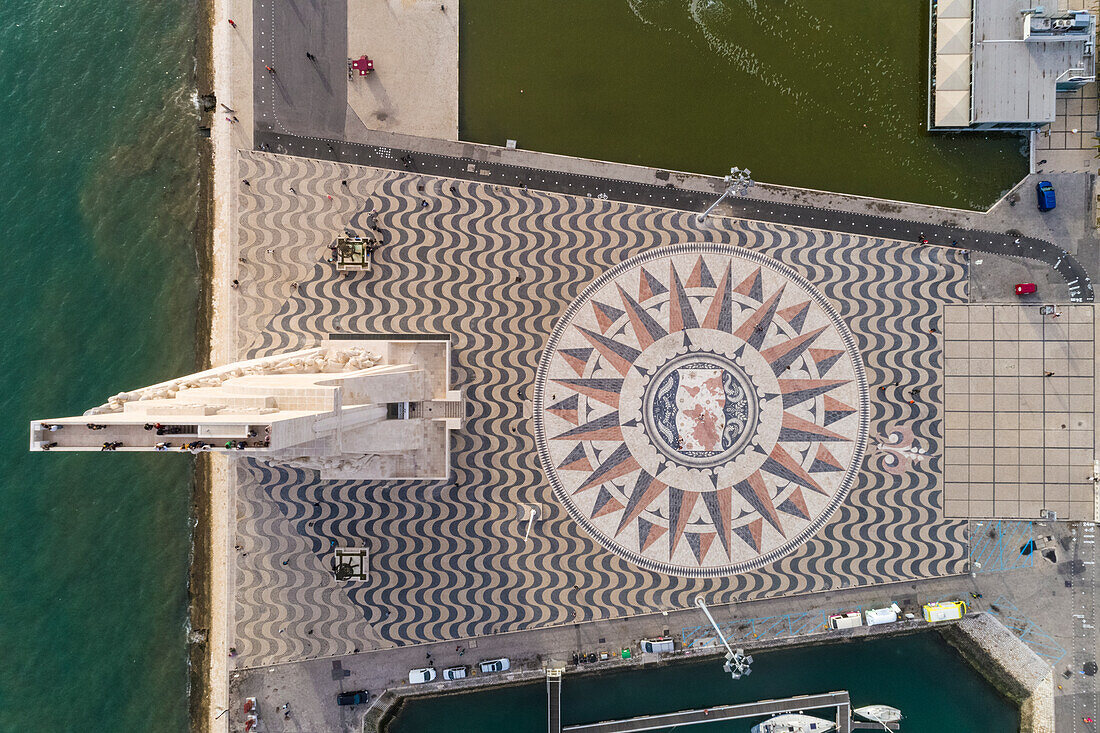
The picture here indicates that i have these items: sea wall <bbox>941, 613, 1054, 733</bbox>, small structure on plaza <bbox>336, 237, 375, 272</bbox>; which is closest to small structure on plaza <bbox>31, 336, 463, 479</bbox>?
small structure on plaza <bbox>336, 237, 375, 272</bbox>

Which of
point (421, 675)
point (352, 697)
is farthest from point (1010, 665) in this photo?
point (352, 697)

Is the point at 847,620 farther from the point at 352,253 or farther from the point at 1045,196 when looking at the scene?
the point at 352,253

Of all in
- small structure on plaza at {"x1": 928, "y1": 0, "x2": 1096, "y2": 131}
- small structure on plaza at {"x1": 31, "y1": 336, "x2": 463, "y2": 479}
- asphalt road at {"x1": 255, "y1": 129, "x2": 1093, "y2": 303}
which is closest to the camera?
small structure on plaza at {"x1": 31, "y1": 336, "x2": 463, "y2": 479}

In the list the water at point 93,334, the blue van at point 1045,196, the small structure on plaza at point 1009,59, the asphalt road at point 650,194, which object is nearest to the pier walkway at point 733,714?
the water at point 93,334

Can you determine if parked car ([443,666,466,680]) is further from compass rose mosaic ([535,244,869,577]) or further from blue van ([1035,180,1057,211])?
blue van ([1035,180,1057,211])

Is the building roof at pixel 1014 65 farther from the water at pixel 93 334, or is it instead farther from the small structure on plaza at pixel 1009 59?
the water at pixel 93 334

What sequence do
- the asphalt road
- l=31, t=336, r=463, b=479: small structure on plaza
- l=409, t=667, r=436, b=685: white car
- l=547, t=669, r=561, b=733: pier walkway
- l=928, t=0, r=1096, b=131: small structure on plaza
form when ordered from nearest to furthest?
l=31, t=336, r=463, b=479: small structure on plaza → l=928, t=0, r=1096, b=131: small structure on plaza → l=409, t=667, r=436, b=685: white car → l=547, t=669, r=561, b=733: pier walkway → the asphalt road
